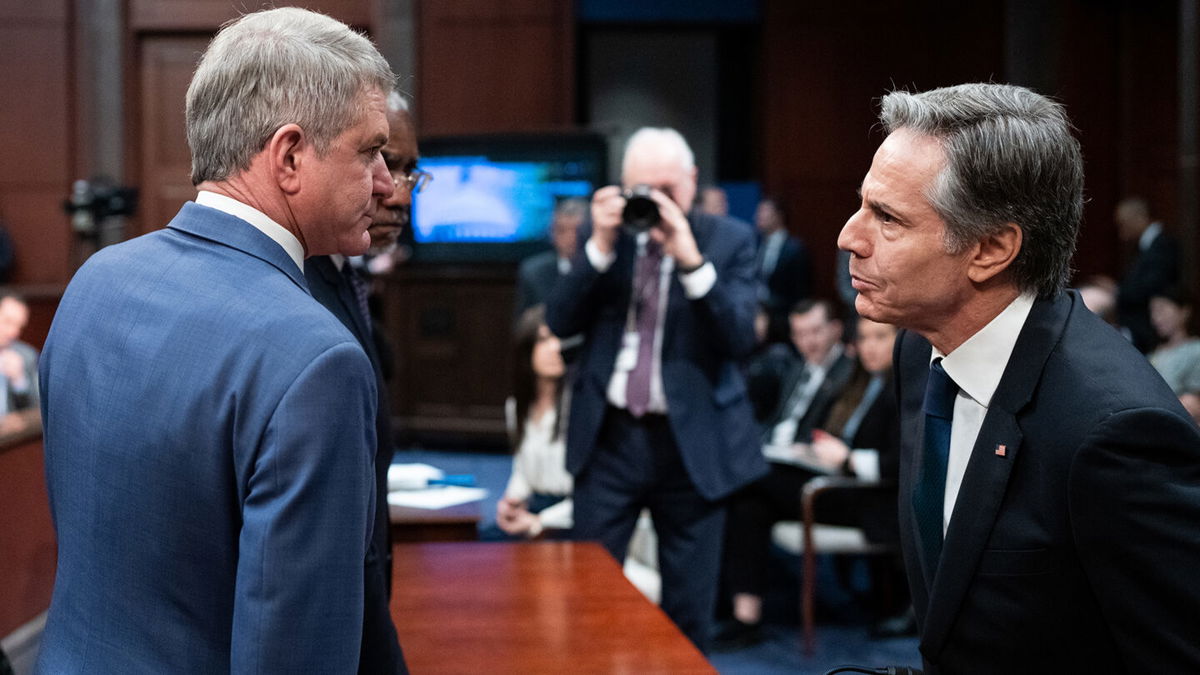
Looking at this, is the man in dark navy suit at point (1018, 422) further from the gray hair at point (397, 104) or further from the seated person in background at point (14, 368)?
the seated person in background at point (14, 368)

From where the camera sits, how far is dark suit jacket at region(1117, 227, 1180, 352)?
7.26 meters

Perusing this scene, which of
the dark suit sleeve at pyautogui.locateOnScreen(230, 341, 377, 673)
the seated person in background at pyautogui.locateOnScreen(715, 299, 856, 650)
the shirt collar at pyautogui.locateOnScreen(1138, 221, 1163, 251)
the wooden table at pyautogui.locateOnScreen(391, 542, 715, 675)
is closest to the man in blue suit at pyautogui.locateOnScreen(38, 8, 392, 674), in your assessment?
the dark suit sleeve at pyautogui.locateOnScreen(230, 341, 377, 673)

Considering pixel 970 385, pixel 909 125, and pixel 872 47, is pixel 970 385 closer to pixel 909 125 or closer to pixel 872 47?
pixel 909 125

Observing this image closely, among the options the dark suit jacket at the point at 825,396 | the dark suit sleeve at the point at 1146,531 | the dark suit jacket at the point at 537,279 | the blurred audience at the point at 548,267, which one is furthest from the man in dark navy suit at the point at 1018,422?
the dark suit jacket at the point at 537,279

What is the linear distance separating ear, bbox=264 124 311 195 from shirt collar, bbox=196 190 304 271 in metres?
0.03

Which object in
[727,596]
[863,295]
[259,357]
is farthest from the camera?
[727,596]

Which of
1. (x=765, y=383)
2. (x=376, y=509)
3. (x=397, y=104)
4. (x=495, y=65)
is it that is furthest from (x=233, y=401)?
(x=495, y=65)

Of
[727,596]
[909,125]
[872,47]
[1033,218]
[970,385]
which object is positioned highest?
[872,47]

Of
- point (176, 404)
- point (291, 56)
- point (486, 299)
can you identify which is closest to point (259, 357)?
point (176, 404)

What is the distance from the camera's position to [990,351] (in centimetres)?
140

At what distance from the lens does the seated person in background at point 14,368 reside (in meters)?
4.89

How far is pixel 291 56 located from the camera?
3.74ft

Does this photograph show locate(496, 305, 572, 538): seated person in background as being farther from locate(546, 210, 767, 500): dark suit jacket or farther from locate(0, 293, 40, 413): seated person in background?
locate(0, 293, 40, 413): seated person in background

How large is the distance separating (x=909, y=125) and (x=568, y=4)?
7917 millimetres
